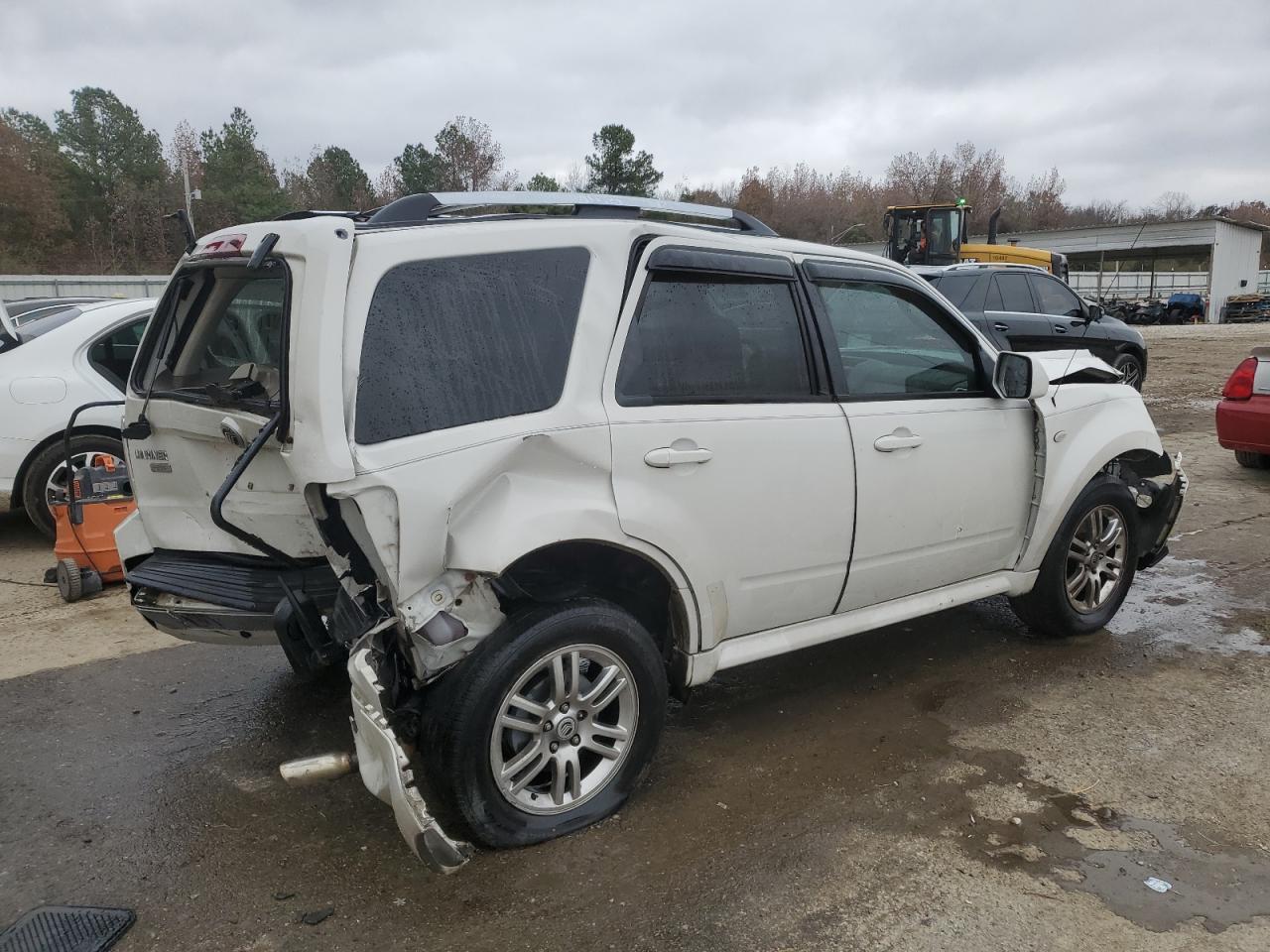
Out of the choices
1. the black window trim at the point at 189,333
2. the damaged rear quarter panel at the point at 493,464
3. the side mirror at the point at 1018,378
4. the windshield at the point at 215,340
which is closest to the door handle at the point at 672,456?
the damaged rear quarter panel at the point at 493,464

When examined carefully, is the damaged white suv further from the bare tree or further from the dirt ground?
the bare tree

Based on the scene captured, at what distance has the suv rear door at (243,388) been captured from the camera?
2.58 meters

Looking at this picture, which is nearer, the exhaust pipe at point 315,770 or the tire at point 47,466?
the exhaust pipe at point 315,770

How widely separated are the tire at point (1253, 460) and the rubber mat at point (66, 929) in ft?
31.0

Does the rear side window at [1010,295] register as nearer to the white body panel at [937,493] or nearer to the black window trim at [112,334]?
the white body panel at [937,493]

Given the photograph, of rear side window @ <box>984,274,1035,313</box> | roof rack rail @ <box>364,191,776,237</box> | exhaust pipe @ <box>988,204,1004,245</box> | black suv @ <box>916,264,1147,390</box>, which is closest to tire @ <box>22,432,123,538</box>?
roof rack rail @ <box>364,191,776,237</box>

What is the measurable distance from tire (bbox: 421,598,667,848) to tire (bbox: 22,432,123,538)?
467 cm

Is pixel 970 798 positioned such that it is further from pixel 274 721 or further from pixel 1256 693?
pixel 274 721

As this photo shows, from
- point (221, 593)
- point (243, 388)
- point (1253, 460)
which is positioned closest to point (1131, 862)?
point (221, 593)

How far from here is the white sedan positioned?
20.2 feet

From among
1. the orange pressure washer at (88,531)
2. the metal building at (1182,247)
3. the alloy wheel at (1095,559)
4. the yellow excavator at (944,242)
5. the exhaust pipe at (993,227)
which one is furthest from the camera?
the metal building at (1182,247)

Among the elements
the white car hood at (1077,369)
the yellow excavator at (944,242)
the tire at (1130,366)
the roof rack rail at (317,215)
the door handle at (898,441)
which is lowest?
the tire at (1130,366)

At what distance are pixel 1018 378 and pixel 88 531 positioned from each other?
5.17m

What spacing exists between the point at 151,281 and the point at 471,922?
25.0m
